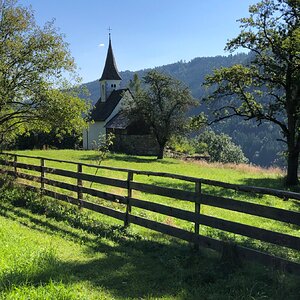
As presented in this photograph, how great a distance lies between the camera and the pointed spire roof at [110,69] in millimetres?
64031

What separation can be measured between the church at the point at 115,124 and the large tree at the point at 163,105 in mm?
3086

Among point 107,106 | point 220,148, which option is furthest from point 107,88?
point 220,148

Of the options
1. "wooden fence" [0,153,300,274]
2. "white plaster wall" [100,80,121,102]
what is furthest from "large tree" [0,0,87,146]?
"white plaster wall" [100,80,121,102]

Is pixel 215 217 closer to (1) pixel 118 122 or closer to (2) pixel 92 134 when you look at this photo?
(1) pixel 118 122

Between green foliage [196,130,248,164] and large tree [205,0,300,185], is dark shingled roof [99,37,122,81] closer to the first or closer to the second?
green foliage [196,130,248,164]

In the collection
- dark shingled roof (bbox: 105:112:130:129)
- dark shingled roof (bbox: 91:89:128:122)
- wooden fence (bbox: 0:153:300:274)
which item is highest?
dark shingled roof (bbox: 91:89:128:122)

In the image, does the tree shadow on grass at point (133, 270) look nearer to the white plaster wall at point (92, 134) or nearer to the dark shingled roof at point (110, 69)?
the white plaster wall at point (92, 134)

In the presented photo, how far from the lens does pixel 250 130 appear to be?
16750cm

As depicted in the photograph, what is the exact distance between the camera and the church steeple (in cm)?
6272

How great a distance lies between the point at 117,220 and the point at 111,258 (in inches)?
106

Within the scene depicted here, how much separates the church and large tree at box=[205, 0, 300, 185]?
1772 centimetres

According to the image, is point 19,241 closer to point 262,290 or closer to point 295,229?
point 262,290

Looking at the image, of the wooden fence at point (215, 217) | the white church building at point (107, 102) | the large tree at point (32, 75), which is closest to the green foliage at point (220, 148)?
the white church building at point (107, 102)

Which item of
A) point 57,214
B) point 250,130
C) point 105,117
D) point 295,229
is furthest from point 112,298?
point 250,130
